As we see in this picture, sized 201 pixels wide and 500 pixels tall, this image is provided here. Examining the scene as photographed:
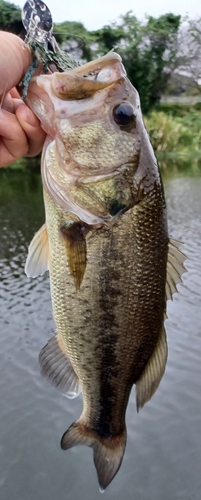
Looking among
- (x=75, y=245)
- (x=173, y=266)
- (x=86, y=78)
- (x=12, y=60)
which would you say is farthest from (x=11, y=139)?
(x=173, y=266)

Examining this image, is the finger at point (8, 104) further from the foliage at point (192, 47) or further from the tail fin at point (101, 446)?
the foliage at point (192, 47)

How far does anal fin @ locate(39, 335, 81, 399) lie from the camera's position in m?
2.25

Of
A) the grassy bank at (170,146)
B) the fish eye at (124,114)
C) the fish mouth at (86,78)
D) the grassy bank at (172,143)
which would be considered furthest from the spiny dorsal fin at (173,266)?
the grassy bank at (172,143)

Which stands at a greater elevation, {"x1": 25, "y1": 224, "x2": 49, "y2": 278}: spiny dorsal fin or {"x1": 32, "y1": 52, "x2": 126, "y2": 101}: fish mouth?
{"x1": 32, "y1": 52, "x2": 126, "y2": 101}: fish mouth

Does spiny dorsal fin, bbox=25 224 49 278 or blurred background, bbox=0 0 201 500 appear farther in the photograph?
blurred background, bbox=0 0 201 500

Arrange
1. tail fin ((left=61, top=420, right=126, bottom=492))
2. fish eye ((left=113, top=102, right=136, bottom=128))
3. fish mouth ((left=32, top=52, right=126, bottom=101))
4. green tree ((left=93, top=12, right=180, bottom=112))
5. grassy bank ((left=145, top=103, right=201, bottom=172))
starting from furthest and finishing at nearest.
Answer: green tree ((left=93, top=12, right=180, bottom=112))
grassy bank ((left=145, top=103, right=201, bottom=172))
tail fin ((left=61, top=420, right=126, bottom=492))
fish eye ((left=113, top=102, right=136, bottom=128))
fish mouth ((left=32, top=52, right=126, bottom=101))

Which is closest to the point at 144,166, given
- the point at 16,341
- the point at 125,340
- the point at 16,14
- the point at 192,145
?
the point at 125,340

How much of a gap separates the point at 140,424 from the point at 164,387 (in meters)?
0.87

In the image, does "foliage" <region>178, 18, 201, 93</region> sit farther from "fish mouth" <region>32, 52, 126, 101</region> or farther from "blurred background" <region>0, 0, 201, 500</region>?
"fish mouth" <region>32, 52, 126, 101</region>

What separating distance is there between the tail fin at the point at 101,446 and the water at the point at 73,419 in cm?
392

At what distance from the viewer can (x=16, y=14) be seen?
2634 centimetres

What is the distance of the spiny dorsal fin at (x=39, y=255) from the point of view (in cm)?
208

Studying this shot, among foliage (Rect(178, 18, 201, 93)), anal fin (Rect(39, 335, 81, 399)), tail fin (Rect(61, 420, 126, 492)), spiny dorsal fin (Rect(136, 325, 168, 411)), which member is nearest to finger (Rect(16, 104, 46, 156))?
anal fin (Rect(39, 335, 81, 399))

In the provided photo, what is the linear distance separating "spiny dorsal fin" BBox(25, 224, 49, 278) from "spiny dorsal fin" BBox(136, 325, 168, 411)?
611 mm
